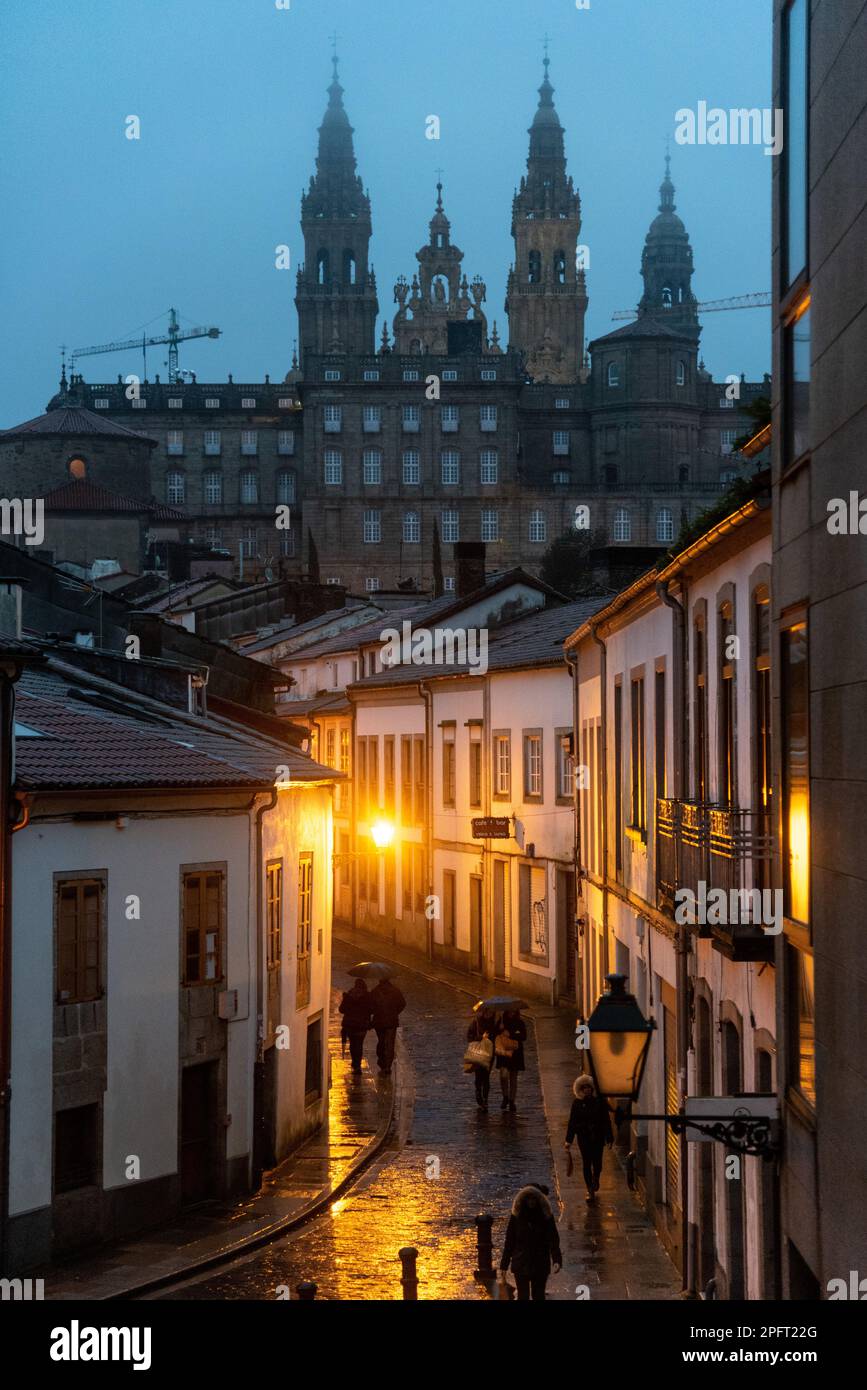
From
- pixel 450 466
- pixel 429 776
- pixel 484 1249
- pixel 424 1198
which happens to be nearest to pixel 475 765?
pixel 429 776

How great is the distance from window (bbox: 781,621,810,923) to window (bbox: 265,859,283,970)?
12.7 meters

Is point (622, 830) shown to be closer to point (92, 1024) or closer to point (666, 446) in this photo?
point (92, 1024)

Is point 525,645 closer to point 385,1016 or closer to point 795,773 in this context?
point 385,1016

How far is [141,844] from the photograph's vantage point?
2022 cm

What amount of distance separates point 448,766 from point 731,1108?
33.0 meters

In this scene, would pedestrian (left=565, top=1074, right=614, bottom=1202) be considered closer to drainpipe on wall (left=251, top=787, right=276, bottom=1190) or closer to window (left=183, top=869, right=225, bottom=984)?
drainpipe on wall (left=251, top=787, right=276, bottom=1190)

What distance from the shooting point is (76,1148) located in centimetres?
1922

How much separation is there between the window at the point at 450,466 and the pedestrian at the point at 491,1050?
110 meters

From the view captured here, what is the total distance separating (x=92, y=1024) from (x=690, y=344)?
423 ft

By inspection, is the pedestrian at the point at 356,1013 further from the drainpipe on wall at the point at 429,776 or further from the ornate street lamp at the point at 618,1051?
the ornate street lamp at the point at 618,1051

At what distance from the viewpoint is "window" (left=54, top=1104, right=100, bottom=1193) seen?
18906mm

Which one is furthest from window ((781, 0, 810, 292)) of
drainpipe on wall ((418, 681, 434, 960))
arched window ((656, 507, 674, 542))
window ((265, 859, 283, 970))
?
arched window ((656, 507, 674, 542))
